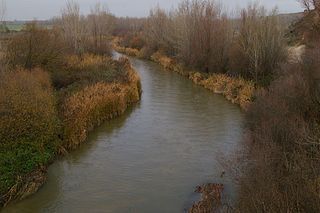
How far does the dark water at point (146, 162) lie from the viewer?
11.6 m

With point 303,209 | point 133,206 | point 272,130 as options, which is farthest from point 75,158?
point 303,209

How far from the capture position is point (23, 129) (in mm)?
13734

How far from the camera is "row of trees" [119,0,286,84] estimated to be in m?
26.5

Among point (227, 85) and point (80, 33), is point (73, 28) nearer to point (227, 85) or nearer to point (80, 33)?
point (80, 33)

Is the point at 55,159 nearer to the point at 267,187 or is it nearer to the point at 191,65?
the point at 267,187

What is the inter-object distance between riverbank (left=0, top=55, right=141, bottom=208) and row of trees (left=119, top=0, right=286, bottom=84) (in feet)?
30.8

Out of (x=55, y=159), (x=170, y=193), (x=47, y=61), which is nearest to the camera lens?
(x=170, y=193)

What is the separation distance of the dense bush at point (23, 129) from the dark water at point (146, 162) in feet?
2.60

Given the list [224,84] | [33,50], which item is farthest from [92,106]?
[224,84]

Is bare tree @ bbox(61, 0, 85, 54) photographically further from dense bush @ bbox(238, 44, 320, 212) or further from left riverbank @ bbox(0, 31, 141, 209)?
dense bush @ bbox(238, 44, 320, 212)

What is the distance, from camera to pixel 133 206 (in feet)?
36.9

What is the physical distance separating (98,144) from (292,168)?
9544 millimetres

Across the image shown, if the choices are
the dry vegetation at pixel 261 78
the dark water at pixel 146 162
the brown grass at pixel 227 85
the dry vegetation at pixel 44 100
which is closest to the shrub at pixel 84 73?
the dry vegetation at pixel 44 100

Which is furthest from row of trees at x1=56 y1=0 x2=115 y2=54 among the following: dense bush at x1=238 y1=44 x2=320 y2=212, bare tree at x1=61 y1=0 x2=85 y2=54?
dense bush at x1=238 y1=44 x2=320 y2=212
